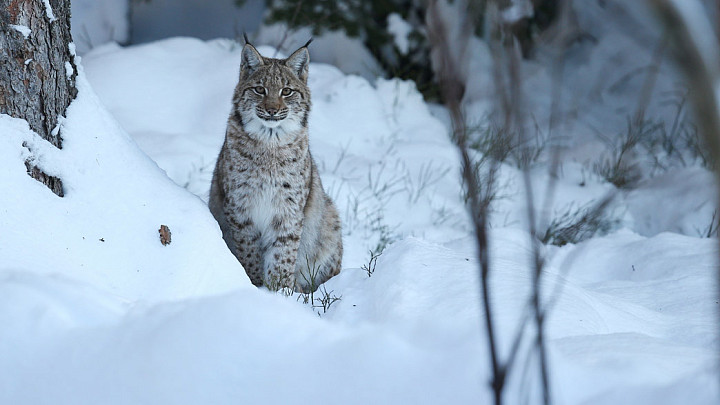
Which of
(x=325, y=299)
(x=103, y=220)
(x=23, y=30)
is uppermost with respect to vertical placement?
(x=23, y=30)

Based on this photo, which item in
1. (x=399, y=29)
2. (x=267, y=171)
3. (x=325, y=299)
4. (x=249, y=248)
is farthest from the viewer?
(x=399, y=29)

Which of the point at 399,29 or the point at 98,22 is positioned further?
the point at 399,29

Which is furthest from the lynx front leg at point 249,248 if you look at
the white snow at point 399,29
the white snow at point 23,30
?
the white snow at point 399,29

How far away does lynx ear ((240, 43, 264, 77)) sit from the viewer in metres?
3.53

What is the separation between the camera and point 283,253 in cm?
353

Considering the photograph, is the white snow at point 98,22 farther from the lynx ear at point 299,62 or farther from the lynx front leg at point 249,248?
the lynx front leg at point 249,248

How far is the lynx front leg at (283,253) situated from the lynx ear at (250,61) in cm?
76

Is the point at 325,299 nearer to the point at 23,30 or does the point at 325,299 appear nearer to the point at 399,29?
the point at 23,30

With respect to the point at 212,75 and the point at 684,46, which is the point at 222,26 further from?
the point at 684,46

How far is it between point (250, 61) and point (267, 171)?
0.57 m

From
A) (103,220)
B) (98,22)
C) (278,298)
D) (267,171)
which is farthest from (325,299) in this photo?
(98,22)

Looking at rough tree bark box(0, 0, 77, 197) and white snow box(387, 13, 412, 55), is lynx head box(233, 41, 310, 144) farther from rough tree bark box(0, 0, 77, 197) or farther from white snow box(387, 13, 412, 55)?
white snow box(387, 13, 412, 55)

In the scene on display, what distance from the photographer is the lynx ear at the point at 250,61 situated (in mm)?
3533

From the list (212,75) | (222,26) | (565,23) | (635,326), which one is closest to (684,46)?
(565,23)
